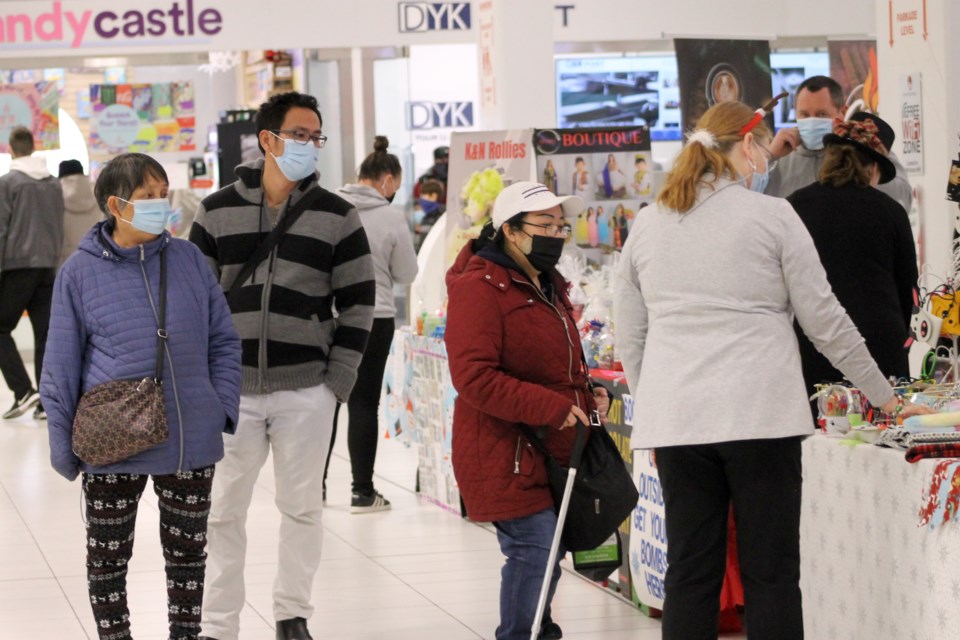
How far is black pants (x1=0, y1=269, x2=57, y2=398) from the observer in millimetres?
10875

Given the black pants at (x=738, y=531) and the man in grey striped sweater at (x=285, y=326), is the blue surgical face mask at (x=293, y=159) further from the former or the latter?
the black pants at (x=738, y=531)

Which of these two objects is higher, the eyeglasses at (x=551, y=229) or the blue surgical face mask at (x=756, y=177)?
the blue surgical face mask at (x=756, y=177)

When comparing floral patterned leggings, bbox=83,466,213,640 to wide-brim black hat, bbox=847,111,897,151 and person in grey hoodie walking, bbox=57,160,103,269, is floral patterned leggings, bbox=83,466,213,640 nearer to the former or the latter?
wide-brim black hat, bbox=847,111,897,151

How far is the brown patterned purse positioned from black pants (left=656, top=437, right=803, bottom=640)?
1245mm

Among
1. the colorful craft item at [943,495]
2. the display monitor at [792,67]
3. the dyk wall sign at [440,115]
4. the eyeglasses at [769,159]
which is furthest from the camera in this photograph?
the dyk wall sign at [440,115]

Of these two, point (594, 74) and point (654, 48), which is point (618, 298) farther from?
point (594, 74)

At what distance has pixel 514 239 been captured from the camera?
4090 millimetres

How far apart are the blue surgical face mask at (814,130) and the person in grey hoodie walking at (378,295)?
246 centimetres

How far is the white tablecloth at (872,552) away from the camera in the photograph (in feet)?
11.5

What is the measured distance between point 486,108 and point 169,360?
5.03 m

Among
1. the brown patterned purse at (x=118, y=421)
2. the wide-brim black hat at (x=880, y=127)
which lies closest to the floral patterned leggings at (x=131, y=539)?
the brown patterned purse at (x=118, y=421)

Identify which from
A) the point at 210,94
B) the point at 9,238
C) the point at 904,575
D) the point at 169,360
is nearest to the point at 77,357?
the point at 169,360

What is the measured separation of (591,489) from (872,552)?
740 millimetres

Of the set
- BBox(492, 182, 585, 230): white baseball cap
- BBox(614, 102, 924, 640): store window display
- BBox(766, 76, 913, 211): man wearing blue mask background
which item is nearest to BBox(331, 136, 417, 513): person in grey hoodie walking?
BBox(766, 76, 913, 211): man wearing blue mask background
